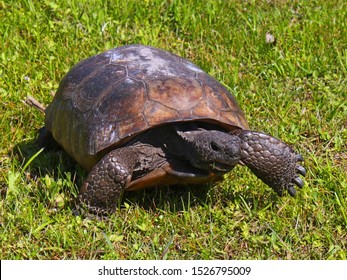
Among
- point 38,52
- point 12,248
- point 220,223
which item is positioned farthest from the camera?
point 38,52

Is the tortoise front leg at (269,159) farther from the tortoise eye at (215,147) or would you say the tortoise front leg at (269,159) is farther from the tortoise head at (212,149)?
the tortoise eye at (215,147)

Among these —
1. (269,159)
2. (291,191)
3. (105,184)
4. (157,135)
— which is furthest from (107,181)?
(291,191)

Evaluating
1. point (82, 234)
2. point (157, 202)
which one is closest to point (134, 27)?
point (157, 202)

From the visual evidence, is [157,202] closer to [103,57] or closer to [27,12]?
[103,57]

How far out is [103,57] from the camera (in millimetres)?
4766

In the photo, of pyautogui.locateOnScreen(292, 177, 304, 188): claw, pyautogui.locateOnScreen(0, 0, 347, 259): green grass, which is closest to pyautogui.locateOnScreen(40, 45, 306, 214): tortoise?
pyautogui.locateOnScreen(292, 177, 304, 188): claw

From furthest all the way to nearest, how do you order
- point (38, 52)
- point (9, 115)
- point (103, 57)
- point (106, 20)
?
point (106, 20) < point (38, 52) < point (9, 115) < point (103, 57)

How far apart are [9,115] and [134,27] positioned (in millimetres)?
1773

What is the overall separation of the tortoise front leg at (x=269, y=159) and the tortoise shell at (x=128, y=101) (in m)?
Result: 0.16

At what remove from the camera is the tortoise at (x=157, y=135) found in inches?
163

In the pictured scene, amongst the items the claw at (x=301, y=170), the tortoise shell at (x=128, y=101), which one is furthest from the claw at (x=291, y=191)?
the tortoise shell at (x=128, y=101)

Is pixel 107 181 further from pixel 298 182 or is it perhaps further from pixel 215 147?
pixel 298 182

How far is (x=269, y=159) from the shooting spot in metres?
4.33

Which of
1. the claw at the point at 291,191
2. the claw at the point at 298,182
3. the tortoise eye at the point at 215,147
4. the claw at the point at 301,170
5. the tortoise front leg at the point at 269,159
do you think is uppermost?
the tortoise eye at the point at 215,147
